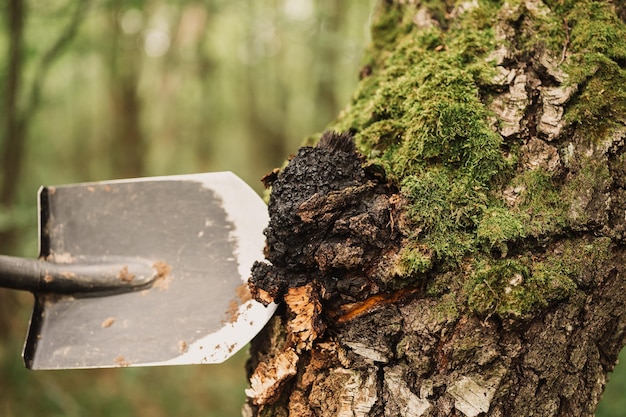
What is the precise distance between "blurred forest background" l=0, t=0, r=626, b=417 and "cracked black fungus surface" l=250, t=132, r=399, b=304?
2547mm

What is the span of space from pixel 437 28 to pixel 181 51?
7042 millimetres

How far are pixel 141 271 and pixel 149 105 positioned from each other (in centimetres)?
765

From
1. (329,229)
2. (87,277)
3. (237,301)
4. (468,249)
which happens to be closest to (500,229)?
(468,249)

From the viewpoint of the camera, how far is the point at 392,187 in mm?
1315

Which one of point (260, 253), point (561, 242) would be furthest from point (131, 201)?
point (561, 242)

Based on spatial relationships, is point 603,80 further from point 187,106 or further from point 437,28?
point 187,106

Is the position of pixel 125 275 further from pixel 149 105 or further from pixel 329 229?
pixel 149 105

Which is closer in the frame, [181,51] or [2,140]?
[2,140]

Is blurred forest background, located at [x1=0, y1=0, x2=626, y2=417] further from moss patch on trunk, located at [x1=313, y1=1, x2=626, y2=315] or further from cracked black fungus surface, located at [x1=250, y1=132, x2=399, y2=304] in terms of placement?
cracked black fungus surface, located at [x1=250, y1=132, x2=399, y2=304]

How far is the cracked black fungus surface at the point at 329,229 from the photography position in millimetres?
1194

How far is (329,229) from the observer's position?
48.4 inches

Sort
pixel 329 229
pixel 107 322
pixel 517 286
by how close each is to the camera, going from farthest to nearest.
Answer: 1. pixel 107 322
2. pixel 329 229
3. pixel 517 286

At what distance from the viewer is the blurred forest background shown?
3.40 m

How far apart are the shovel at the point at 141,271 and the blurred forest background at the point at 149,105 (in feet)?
6.10
